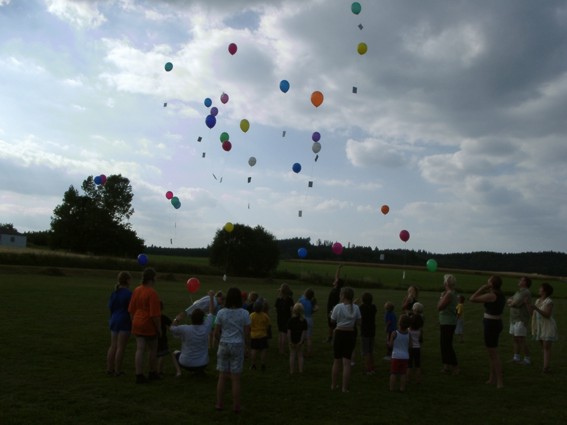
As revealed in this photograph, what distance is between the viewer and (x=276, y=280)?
208ft

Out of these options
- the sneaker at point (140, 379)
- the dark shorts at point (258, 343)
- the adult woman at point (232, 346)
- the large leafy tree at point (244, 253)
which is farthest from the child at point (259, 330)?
the large leafy tree at point (244, 253)

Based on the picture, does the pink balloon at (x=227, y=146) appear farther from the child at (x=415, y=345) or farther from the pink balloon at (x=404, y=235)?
the child at (x=415, y=345)

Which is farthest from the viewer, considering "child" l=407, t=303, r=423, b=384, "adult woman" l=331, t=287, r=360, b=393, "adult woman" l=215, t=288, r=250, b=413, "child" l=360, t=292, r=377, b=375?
"child" l=360, t=292, r=377, b=375

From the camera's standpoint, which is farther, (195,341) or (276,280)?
(276,280)

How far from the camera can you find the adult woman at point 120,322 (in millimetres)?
8812

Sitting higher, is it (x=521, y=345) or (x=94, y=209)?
(x=94, y=209)

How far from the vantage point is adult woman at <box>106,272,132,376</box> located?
28.9 feet

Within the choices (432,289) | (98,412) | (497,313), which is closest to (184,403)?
(98,412)

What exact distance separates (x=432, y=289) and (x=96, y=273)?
34.0 m

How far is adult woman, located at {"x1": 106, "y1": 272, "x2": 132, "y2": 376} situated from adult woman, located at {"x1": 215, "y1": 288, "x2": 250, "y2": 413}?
93.9 inches

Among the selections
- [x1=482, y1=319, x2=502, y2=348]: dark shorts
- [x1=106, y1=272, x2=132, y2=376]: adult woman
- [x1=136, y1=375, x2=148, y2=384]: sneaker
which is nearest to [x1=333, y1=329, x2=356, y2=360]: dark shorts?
[x1=482, y1=319, x2=502, y2=348]: dark shorts

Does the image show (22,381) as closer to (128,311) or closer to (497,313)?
(128,311)

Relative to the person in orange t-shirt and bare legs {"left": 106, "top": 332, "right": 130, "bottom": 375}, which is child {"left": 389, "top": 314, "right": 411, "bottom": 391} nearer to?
the person in orange t-shirt

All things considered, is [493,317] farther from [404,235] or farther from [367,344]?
[404,235]
